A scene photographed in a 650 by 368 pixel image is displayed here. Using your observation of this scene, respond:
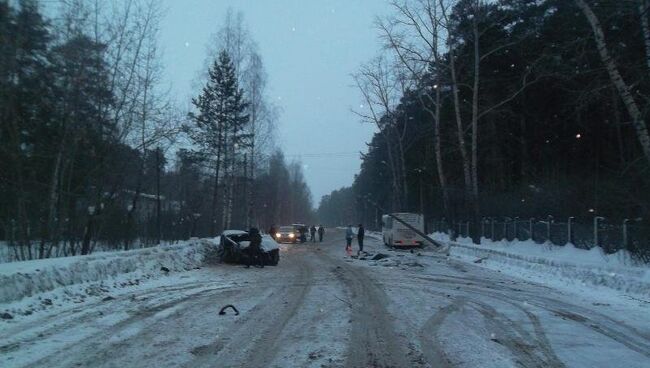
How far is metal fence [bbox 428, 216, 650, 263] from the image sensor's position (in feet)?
66.2

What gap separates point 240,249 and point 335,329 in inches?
663

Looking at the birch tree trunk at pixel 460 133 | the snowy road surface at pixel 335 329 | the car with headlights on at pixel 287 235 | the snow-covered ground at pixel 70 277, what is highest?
the birch tree trunk at pixel 460 133

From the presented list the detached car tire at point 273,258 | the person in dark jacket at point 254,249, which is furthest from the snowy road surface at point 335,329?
the detached car tire at point 273,258

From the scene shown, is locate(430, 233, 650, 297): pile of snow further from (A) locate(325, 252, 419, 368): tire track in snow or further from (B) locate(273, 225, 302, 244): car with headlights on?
(B) locate(273, 225, 302, 244): car with headlights on

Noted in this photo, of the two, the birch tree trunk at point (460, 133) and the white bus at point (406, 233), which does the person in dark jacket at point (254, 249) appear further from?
the white bus at point (406, 233)

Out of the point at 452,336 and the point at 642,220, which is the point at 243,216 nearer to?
the point at 642,220

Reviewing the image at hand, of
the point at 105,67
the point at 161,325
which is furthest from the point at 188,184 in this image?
the point at 161,325

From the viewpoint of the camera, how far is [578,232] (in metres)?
26.3

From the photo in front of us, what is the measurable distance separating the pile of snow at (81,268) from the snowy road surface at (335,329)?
1.03m

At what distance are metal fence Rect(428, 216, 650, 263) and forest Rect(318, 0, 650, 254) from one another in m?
0.27

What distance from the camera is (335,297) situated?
14906 millimetres

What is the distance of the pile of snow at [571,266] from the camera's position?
16606 mm

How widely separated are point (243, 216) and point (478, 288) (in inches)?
2043

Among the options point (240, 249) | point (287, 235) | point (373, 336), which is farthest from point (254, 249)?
point (287, 235)
